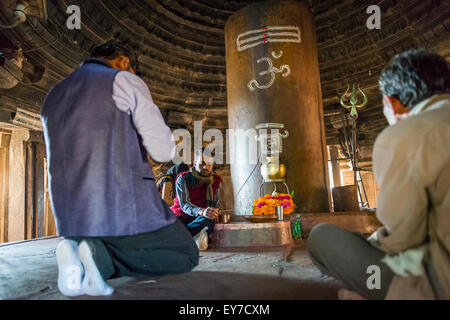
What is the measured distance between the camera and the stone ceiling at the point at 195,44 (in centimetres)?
639

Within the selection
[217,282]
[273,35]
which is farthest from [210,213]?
[273,35]

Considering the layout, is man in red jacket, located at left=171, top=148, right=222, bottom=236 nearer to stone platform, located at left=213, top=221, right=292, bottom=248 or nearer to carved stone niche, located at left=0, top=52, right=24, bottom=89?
stone platform, located at left=213, top=221, right=292, bottom=248

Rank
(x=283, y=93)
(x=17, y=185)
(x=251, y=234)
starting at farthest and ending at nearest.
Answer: (x=17, y=185)
(x=283, y=93)
(x=251, y=234)

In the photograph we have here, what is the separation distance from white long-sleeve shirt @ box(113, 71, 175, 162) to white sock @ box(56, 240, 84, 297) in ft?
2.42

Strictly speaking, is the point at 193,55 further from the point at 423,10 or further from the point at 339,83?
the point at 423,10

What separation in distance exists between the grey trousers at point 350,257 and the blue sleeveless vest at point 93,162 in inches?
41.4

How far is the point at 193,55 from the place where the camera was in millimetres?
9867

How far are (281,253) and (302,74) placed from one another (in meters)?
3.84

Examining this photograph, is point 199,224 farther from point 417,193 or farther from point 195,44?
point 195,44

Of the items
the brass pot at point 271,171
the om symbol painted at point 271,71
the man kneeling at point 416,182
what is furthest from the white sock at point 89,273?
the om symbol painted at point 271,71

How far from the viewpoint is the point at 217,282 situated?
2.11 meters

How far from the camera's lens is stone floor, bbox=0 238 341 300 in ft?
5.90

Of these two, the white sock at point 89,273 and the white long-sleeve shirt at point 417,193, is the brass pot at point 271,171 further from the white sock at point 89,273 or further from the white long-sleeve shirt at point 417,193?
the white long-sleeve shirt at point 417,193

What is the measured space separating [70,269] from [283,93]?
4829mm
